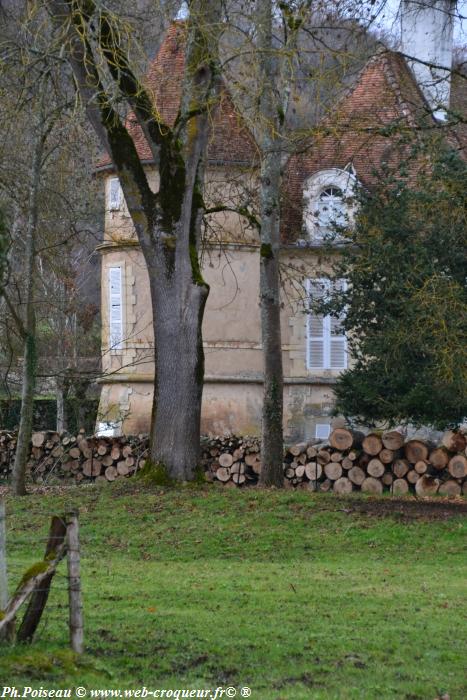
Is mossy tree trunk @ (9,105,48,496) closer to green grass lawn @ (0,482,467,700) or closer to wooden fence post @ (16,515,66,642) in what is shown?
green grass lawn @ (0,482,467,700)

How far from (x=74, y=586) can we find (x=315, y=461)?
13438 millimetres

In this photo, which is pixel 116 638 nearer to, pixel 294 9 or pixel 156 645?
pixel 156 645

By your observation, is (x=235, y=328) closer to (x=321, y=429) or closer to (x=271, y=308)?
(x=321, y=429)

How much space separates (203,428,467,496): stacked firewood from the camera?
733 inches

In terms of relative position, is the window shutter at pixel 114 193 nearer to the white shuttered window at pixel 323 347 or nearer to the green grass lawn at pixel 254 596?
the white shuttered window at pixel 323 347

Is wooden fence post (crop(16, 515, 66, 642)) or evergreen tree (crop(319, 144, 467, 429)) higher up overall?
evergreen tree (crop(319, 144, 467, 429))

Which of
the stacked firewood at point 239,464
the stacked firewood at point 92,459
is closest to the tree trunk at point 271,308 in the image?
the stacked firewood at point 239,464

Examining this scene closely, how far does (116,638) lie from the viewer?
309 inches

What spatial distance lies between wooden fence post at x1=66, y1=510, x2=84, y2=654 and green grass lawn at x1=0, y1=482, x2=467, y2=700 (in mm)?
110

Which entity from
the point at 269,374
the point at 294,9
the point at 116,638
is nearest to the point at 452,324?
the point at 269,374

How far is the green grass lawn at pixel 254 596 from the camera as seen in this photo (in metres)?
6.92

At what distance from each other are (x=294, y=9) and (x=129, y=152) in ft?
10.9

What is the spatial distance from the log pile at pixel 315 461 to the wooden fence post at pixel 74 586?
1244cm

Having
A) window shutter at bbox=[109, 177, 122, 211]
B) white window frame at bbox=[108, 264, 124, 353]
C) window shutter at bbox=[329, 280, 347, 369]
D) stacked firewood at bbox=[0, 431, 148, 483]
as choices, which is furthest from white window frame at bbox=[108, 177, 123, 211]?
stacked firewood at bbox=[0, 431, 148, 483]
